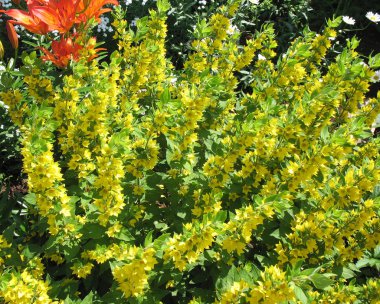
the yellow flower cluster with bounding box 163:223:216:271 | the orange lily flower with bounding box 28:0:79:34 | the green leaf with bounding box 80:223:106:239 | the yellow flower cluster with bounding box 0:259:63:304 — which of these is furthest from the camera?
the orange lily flower with bounding box 28:0:79:34

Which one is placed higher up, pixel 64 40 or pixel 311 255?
pixel 64 40

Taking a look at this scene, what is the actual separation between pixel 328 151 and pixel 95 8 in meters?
1.22

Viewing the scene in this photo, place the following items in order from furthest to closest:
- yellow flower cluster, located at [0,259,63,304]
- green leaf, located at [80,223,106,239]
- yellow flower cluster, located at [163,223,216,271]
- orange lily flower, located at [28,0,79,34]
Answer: orange lily flower, located at [28,0,79,34]
green leaf, located at [80,223,106,239]
yellow flower cluster, located at [163,223,216,271]
yellow flower cluster, located at [0,259,63,304]

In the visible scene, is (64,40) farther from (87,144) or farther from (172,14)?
(172,14)

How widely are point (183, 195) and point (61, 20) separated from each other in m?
0.95

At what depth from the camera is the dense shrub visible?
4.72 ft

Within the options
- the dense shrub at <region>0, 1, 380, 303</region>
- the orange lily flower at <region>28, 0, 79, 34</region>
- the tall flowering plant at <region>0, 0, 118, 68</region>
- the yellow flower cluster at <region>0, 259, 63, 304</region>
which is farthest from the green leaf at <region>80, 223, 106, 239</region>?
the orange lily flower at <region>28, 0, 79, 34</region>

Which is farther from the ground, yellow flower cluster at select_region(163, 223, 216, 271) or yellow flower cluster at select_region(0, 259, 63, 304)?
yellow flower cluster at select_region(163, 223, 216, 271)

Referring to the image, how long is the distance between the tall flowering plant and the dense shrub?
0.32 feet

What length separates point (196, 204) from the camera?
5.71 feet

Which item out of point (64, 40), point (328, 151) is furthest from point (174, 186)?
point (64, 40)

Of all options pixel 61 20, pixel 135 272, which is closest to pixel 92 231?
pixel 135 272

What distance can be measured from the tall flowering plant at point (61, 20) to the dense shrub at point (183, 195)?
3.8 inches

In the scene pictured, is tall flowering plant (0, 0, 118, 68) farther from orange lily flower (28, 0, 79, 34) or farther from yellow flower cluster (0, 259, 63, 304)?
yellow flower cluster (0, 259, 63, 304)
